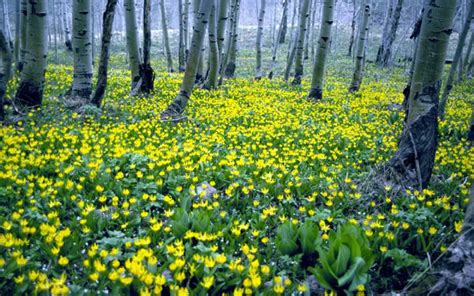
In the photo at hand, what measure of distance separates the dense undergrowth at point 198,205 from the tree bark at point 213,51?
3.59m

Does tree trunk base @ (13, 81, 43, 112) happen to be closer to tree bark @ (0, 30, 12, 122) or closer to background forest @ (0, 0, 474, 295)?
background forest @ (0, 0, 474, 295)

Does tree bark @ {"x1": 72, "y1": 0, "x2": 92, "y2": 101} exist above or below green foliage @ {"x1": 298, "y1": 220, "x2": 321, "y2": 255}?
above

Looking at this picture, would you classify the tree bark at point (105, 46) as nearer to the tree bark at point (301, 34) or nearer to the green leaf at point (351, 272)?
the green leaf at point (351, 272)

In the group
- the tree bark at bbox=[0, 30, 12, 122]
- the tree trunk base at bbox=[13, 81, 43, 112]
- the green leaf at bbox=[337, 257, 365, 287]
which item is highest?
the tree bark at bbox=[0, 30, 12, 122]

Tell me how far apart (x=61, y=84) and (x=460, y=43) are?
456 inches

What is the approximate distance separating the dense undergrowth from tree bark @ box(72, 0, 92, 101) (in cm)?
64

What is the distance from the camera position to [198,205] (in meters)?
3.91

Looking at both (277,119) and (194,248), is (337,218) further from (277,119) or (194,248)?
(277,119)

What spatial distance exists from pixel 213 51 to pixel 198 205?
798 centimetres

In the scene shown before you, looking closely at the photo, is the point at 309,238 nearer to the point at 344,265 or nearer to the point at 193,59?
the point at 344,265

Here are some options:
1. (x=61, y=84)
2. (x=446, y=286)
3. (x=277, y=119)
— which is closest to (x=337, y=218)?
(x=446, y=286)

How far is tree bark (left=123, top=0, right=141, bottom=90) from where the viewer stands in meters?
10.1

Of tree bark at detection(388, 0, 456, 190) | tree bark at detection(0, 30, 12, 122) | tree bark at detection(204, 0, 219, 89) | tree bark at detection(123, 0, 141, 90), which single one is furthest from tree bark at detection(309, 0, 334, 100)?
tree bark at detection(0, 30, 12, 122)

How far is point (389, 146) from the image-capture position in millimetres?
6703
